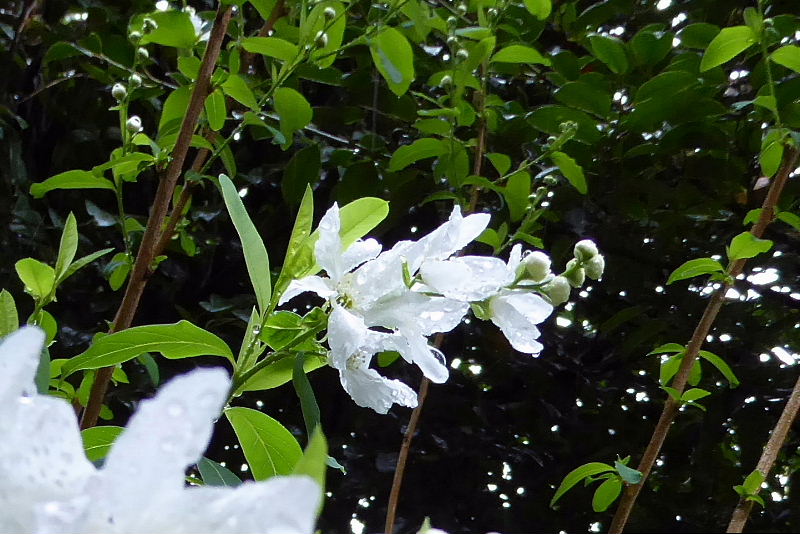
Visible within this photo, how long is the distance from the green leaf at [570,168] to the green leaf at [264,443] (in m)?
0.64

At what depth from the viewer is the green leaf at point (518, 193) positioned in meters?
0.99

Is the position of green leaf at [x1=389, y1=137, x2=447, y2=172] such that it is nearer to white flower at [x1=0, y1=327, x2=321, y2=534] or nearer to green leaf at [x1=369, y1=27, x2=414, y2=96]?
green leaf at [x1=369, y1=27, x2=414, y2=96]

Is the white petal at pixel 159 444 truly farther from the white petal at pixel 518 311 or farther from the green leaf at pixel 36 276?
the green leaf at pixel 36 276

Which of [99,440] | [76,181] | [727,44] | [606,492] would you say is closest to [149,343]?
[99,440]

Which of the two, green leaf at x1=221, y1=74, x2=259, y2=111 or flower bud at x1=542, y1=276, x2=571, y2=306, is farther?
green leaf at x1=221, y1=74, x2=259, y2=111

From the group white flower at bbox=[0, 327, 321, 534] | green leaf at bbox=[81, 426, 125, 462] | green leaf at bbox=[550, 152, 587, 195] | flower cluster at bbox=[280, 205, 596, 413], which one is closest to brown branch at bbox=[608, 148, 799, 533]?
green leaf at bbox=[550, 152, 587, 195]

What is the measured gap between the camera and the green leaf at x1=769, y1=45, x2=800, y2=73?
773 mm

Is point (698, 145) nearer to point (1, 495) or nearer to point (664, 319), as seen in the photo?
point (664, 319)

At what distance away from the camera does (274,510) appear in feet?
0.49

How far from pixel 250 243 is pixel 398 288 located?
8 centimetres

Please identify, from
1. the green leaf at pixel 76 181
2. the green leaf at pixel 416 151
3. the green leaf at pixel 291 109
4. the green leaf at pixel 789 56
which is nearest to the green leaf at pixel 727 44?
the green leaf at pixel 789 56

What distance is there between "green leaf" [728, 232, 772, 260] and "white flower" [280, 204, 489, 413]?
18.3 inches

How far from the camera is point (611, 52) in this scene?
1019mm

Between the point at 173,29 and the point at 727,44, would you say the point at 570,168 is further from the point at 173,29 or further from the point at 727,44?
the point at 173,29
